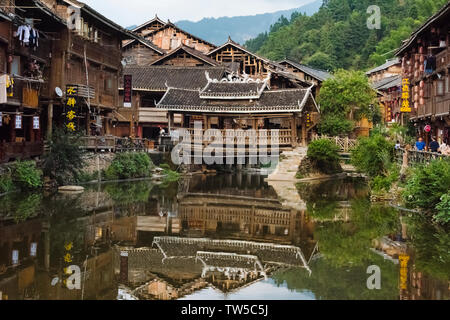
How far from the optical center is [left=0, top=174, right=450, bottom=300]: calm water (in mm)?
10922

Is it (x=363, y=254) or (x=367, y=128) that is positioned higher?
(x=367, y=128)

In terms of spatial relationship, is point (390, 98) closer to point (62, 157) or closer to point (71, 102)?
point (71, 102)

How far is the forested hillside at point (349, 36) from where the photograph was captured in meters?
85.0

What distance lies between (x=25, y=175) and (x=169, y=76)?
2427 centimetres

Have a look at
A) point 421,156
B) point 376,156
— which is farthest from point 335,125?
point 421,156

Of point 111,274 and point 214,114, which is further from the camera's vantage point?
point 214,114

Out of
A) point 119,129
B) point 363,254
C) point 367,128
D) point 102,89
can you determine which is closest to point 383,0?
point 367,128

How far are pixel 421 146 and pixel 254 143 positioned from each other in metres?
11.5

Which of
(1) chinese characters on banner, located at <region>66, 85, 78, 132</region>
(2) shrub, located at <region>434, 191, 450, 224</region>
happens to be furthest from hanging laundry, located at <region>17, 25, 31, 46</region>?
(2) shrub, located at <region>434, 191, 450, 224</region>

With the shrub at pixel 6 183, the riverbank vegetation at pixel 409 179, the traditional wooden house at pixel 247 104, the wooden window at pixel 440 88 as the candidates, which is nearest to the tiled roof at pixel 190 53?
the traditional wooden house at pixel 247 104

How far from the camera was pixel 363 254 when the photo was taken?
46.2 ft
